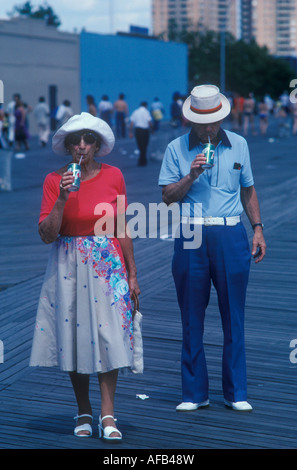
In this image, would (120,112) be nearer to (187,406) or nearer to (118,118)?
(118,118)

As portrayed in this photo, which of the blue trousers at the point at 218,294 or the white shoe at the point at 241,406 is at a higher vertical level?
the blue trousers at the point at 218,294

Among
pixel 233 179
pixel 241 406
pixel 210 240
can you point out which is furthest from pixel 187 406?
pixel 233 179

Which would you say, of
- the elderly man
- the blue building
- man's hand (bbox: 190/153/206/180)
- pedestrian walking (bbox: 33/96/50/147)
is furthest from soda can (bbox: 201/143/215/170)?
the blue building

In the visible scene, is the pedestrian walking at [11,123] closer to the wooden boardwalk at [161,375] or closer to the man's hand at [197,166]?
the wooden boardwalk at [161,375]

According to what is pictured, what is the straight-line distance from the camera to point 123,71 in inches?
2041

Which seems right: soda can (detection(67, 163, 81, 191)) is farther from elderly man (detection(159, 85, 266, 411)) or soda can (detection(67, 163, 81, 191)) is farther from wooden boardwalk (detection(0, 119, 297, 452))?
wooden boardwalk (detection(0, 119, 297, 452))

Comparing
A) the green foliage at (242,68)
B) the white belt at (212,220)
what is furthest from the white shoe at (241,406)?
the green foliage at (242,68)

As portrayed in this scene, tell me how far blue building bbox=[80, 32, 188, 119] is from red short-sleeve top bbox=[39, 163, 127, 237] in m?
43.5

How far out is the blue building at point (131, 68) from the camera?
47.5 metres

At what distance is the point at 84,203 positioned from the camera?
157 inches

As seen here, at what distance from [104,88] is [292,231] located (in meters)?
39.7

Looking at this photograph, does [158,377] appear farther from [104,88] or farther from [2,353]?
[104,88]

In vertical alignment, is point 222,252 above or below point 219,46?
below
